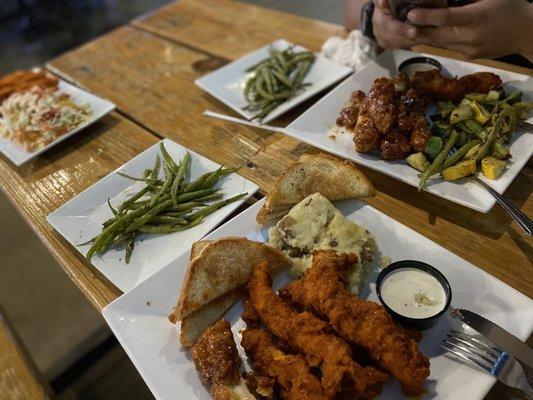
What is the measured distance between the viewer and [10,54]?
29.3 ft

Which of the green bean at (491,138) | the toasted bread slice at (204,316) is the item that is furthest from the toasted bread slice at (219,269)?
the green bean at (491,138)

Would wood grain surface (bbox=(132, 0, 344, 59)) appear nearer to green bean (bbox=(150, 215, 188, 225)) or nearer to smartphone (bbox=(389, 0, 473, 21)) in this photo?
smartphone (bbox=(389, 0, 473, 21))

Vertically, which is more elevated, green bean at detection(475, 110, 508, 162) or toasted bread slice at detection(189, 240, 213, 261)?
green bean at detection(475, 110, 508, 162)

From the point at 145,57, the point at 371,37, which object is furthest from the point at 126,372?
the point at 371,37

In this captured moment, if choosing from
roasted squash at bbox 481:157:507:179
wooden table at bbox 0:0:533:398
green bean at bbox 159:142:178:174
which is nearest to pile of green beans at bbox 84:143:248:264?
green bean at bbox 159:142:178:174

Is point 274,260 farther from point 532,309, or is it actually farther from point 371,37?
point 371,37

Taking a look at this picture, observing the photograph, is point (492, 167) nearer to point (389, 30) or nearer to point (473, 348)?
point (473, 348)

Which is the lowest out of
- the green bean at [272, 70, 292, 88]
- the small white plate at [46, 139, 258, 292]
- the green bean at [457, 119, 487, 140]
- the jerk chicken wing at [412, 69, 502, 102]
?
the small white plate at [46, 139, 258, 292]

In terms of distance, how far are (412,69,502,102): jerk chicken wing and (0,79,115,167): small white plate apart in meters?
2.17

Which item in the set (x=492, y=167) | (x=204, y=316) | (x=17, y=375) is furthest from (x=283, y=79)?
(x=17, y=375)

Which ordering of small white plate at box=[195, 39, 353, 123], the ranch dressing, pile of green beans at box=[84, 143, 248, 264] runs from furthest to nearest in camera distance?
small white plate at box=[195, 39, 353, 123], pile of green beans at box=[84, 143, 248, 264], the ranch dressing

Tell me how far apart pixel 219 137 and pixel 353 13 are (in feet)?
5.51

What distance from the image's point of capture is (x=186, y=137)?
3.15m

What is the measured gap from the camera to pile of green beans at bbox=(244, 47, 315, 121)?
Result: 10.6 ft
